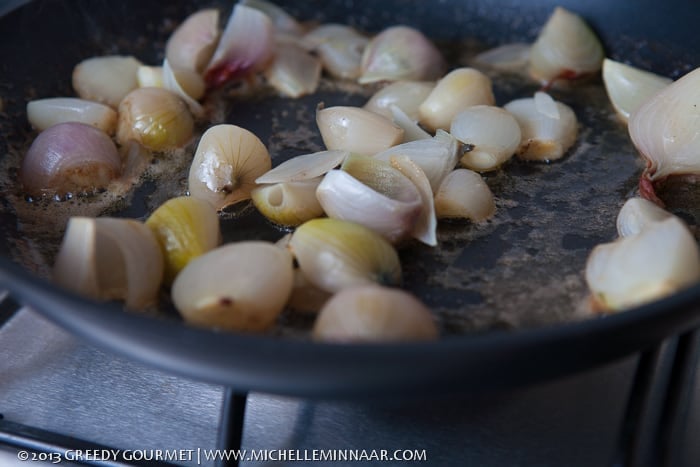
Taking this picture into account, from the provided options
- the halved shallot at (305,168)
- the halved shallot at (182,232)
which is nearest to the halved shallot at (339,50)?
the halved shallot at (305,168)

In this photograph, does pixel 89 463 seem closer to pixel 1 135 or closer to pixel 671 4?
pixel 1 135

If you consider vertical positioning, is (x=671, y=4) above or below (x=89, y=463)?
above

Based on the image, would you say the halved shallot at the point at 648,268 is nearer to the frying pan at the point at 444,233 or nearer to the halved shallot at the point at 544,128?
the frying pan at the point at 444,233

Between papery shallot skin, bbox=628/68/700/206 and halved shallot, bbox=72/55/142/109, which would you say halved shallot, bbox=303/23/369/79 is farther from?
papery shallot skin, bbox=628/68/700/206

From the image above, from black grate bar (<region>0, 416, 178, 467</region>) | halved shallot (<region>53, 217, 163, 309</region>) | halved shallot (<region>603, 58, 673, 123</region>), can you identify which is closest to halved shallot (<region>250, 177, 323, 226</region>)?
halved shallot (<region>53, 217, 163, 309</region>)

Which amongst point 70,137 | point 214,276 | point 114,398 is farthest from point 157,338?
point 70,137
